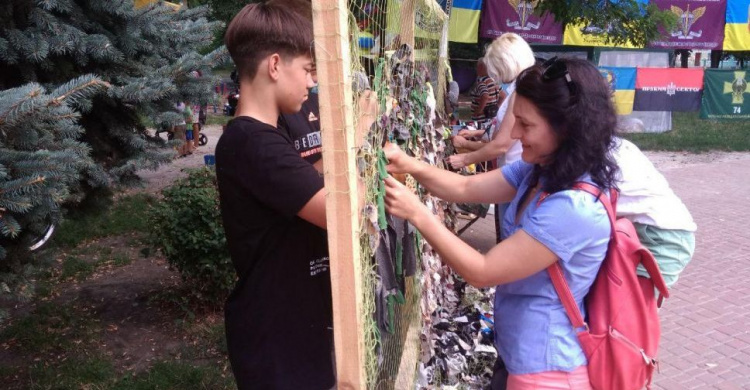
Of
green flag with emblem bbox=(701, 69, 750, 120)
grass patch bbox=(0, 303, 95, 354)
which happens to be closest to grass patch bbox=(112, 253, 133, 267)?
grass patch bbox=(0, 303, 95, 354)

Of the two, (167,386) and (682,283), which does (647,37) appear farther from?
(167,386)

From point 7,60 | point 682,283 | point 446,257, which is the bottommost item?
point 682,283

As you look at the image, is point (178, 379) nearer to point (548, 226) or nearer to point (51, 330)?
point (51, 330)

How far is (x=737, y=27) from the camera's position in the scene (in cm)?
1566

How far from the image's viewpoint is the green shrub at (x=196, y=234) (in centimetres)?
446

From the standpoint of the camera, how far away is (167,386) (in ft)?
12.7

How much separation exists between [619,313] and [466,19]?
44.5 feet

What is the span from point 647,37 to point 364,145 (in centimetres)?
898

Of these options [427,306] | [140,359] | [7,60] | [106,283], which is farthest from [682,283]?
[7,60]

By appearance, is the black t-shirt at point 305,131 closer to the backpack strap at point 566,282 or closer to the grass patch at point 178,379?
the backpack strap at point 566,282

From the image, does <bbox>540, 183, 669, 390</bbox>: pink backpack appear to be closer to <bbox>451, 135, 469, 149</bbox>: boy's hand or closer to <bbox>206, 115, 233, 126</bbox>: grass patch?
<bbox>451, 135, 469, 149</bbox>: boy's hand

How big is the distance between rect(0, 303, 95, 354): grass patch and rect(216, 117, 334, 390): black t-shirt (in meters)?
3.07

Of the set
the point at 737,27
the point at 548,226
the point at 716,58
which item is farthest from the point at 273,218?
the point at 716,58

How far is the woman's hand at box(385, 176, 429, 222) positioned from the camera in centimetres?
183
